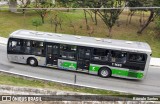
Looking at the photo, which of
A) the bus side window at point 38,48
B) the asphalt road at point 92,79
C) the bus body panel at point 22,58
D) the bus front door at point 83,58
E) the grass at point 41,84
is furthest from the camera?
the bus body panel at point 22,58

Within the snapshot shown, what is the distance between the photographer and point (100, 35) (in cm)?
3550

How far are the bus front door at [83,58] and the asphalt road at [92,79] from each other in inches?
26.8

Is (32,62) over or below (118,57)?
below

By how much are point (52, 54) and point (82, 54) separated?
96.2 inches

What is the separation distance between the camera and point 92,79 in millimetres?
22703

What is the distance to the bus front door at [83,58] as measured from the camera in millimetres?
22969

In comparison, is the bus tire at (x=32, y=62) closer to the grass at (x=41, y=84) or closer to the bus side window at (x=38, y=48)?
the bus side window at (x=38, y=48)

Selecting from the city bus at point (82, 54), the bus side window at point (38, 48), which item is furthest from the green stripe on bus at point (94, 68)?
the bus side window at point (38, 48)

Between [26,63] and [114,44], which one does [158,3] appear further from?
[26,63]

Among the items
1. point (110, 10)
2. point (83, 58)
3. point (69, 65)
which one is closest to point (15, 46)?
point (69, 65)

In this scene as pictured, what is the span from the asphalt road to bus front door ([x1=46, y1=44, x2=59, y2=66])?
665 millimetres

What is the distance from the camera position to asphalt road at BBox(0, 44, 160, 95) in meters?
21.4

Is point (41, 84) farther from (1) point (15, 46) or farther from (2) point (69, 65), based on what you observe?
(1) point (15, 46)

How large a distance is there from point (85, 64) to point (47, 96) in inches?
225
